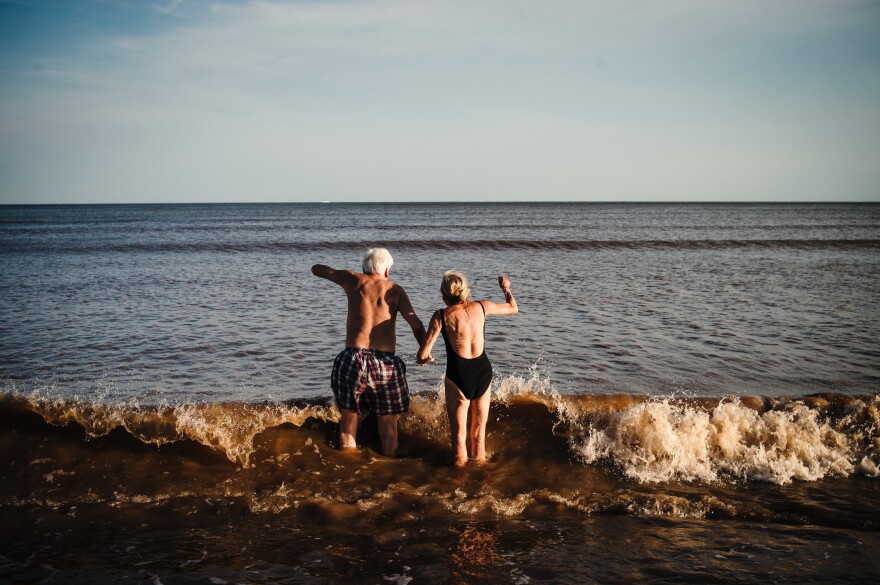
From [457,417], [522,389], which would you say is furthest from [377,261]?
[522,389]

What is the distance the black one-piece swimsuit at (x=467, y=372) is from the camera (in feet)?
17.5

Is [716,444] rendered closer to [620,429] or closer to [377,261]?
[620,429]

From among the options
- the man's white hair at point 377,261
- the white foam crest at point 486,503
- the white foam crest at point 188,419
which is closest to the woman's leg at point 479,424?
the white foam crest at point 486,503

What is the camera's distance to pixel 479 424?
5.62 metres

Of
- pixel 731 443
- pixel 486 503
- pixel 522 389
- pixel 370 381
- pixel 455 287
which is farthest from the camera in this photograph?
pixel 522 389

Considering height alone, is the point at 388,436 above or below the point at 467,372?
below

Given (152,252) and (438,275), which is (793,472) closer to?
(438,275)

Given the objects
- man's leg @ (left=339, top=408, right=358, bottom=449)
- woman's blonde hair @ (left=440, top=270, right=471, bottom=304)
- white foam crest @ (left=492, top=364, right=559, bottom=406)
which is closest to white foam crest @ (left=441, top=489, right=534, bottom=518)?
man's leg @ (left=339, top=408, right=358, bottom=449)

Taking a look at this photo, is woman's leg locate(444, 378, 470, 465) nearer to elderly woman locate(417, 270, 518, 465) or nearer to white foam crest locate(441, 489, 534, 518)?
elderly woman locate(417, 270, 518, 465)

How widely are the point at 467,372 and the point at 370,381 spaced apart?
948 mm

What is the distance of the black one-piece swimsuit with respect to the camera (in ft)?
17.5

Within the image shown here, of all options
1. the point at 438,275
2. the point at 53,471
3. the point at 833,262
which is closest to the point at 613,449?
the point at 53,471

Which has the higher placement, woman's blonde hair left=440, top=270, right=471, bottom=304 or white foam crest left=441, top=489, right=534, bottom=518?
woman's blonde hair left=440, top=270, right=471, bottom=304

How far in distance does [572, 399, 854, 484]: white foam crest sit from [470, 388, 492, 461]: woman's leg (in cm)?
108
